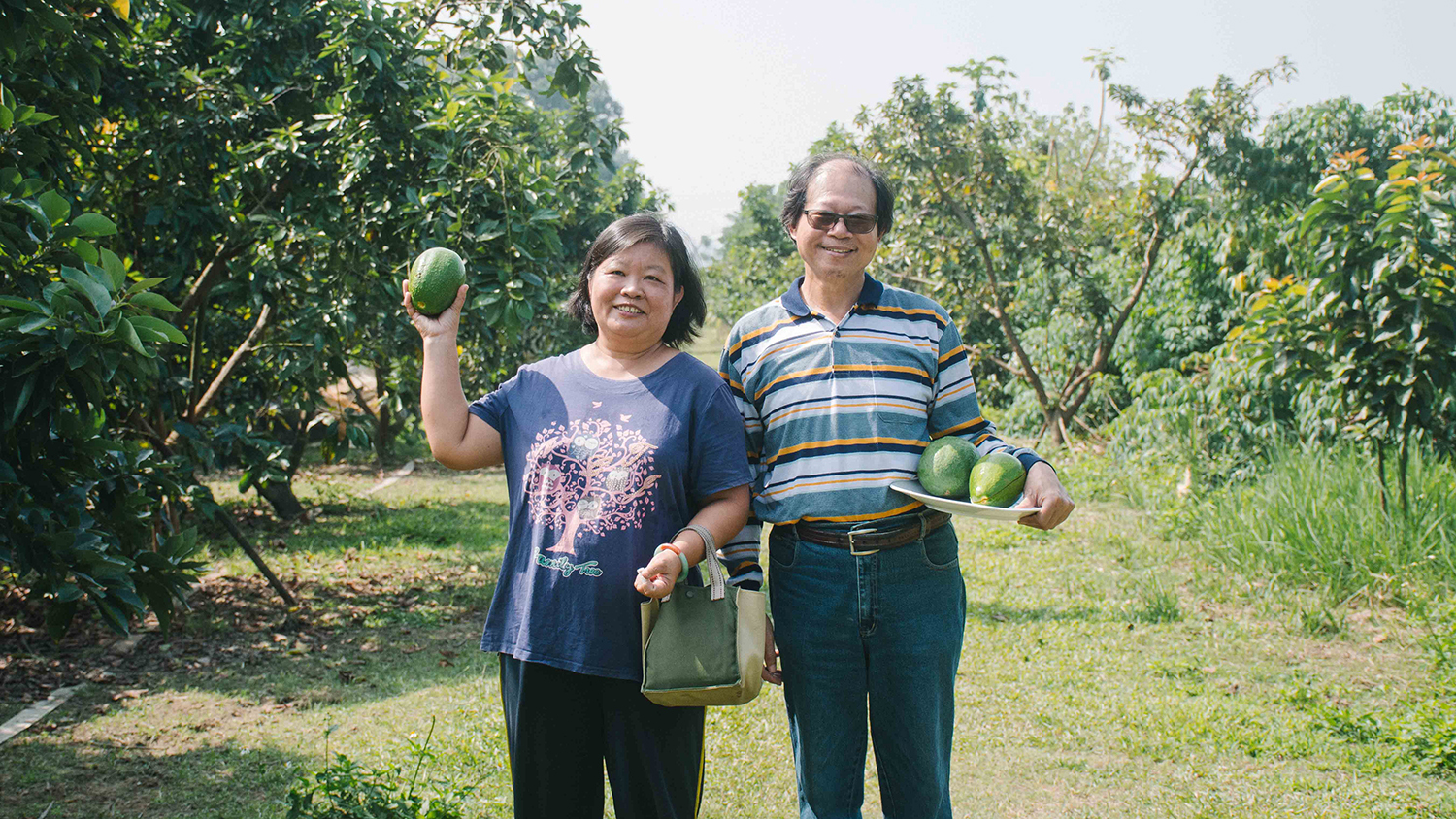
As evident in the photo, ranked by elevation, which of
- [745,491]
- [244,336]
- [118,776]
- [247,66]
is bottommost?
[118,776]

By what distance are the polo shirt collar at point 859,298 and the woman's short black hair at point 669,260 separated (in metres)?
0.22

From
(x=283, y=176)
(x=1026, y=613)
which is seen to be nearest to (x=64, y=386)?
(x=283, y=176)

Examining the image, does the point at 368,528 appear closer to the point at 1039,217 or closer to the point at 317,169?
the point at 317,169

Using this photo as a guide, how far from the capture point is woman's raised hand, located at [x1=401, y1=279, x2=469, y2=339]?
2299 millimetres

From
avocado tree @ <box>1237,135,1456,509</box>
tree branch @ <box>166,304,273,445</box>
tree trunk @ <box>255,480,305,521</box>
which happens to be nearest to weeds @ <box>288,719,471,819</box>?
tree branch @ <box>166,304,273,445</box>

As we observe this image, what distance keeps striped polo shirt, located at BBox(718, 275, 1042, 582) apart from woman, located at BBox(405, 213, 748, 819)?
177 mm

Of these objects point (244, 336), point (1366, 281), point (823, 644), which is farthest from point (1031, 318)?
point (823, 644)

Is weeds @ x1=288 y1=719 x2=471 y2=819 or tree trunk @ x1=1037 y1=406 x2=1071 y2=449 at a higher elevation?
tree trunk @ x1=1037 y1=406 x2=1071 y2=449

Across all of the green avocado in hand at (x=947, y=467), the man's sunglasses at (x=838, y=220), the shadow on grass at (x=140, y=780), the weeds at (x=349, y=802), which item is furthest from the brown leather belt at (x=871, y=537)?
the shadow on grass at (x=140, y=780)

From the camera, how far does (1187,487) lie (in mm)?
A: 8109

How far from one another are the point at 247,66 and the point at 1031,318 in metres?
9.64

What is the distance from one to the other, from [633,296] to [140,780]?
2917 mm

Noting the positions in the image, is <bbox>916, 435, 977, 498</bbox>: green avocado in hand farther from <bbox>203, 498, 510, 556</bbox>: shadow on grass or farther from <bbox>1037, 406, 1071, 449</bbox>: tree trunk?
<bbox>1037, 406, 1071, 449</bbox>: tree trunk

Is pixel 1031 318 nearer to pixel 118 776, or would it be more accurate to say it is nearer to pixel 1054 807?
pixel 1054 807
